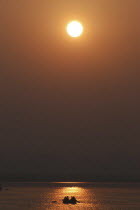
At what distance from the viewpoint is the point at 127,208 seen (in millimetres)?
110312

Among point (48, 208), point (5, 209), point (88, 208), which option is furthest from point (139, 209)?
point (5, 209)

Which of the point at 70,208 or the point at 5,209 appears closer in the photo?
the point at 5,209

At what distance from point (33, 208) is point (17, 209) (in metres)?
6.49

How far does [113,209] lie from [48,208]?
54.8 ft

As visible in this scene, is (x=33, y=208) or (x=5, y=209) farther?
(x=33, y=208)

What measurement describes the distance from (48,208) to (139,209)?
23348 mm

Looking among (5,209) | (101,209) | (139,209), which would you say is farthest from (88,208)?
(5,209)

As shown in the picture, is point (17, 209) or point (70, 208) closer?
point (17, 209)

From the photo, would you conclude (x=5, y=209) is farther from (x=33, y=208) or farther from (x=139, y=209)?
(x=139, y=209)

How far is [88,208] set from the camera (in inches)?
4459

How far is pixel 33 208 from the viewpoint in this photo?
10912 centimetres

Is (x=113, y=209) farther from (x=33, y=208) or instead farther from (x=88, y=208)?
(x=33, y=208)

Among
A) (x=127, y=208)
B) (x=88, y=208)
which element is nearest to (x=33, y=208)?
(x=88, y=208)

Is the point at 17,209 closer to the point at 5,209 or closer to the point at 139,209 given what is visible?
the point at 5,209
